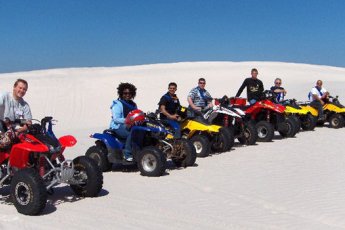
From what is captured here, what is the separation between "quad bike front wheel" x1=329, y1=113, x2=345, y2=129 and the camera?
49.5 feet

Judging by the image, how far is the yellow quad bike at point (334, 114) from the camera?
595 inches

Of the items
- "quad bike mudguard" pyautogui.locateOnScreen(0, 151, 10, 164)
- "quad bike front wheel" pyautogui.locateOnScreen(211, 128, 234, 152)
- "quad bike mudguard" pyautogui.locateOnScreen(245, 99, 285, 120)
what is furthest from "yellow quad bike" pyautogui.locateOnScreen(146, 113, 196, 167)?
"quad bike mudguard" pyautogui.locateOnScreen(245, 99, 285, 120)

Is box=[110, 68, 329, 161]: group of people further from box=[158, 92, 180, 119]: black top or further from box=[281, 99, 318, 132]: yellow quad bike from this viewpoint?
box=[281, 99, 318, 132]: yellow quad bike

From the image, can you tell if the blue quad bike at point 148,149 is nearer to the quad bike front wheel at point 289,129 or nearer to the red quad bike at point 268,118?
the red quad bike at point 268,118

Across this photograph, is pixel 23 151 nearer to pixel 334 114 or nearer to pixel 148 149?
pixel 148 149

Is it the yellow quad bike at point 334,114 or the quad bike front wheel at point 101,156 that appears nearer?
the quad bike front wheel at point 101,156

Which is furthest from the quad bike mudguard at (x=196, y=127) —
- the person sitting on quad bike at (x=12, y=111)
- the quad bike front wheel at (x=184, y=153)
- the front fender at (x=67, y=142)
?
the person sitting on quad bike at (x=12, y=111)

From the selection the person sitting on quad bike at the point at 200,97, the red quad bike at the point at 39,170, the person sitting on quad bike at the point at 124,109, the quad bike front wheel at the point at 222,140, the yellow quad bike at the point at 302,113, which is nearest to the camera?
the red quad bike at the point at 39,170

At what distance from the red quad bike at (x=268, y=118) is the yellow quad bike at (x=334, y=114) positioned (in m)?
2.66

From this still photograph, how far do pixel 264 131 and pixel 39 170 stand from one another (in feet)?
24.5

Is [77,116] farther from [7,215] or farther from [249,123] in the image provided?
[7,215]

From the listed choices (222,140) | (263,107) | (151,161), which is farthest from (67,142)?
(263,107)

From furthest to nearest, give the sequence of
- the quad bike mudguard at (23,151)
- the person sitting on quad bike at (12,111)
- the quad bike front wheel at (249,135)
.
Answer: the quad bike front wheel at (249,135) → the person sitting on quad bike at (12,111) → the quad bike mudguard at (23,151)

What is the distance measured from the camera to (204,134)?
34.3 ft
